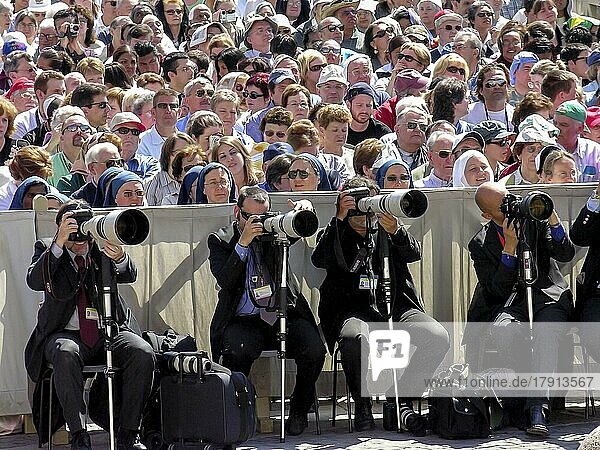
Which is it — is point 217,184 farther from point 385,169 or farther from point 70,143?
point 70,143

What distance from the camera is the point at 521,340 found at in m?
8.75

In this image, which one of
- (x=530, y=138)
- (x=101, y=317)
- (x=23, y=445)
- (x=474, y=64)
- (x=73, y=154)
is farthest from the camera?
(x=474, y=64)

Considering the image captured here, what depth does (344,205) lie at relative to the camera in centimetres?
906

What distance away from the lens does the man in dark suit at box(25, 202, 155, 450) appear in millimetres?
8188

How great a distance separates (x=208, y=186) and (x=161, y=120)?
234cm

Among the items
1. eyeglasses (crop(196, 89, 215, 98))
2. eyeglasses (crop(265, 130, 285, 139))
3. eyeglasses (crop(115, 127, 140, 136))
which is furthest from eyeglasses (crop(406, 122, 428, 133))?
eyeglasses (crop(115, 127, 140, 136))

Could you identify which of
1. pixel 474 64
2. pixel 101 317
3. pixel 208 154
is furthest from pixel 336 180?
pixel 474 64

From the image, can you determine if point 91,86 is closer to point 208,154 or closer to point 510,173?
point 208,154

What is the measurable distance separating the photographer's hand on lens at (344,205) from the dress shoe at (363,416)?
1.22 meters

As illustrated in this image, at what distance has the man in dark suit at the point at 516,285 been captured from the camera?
8750mm

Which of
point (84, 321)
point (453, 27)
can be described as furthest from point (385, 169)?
point (453, 27)

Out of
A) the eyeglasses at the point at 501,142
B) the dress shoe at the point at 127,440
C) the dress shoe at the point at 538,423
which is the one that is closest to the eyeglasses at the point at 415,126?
the eyeglasses at the point at 501,142

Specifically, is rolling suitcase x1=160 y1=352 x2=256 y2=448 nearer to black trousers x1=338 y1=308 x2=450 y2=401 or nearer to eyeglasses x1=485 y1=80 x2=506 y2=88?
black trousers x1=338 y1=308 x2=450 y2=401

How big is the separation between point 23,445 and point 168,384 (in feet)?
3.66
